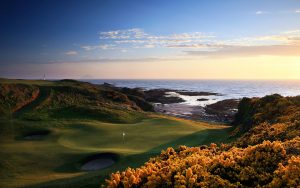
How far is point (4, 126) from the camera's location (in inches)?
1230

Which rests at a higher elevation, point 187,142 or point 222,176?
point 222,176

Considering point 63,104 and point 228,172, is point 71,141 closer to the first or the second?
point 228,172

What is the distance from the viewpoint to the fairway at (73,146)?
18.2m

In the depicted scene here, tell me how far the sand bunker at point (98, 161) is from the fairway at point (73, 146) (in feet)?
1.11

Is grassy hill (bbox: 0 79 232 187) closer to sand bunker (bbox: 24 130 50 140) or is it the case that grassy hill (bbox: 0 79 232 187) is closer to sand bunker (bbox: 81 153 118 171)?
sand bunker (bbox: 24 130 50 140)

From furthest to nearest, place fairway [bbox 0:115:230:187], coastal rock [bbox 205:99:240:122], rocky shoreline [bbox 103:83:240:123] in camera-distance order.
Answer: coastal rock [bbox 205:99:240:122] → rocky shoreline [bbox 103:83:240:123] → fairway [bbox 0:115:230:187]

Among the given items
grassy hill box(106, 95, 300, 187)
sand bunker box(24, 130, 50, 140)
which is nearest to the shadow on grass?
grassy hill box(106, 95, 300, 187)

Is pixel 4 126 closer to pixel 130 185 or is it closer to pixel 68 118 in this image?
pixel 68 118

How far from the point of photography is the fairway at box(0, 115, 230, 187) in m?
18.2

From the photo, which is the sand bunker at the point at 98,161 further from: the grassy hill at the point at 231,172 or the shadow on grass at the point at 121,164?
the grassy hill at the point at 231,172

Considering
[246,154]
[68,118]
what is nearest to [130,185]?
[246,154]

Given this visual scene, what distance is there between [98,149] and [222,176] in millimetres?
17592

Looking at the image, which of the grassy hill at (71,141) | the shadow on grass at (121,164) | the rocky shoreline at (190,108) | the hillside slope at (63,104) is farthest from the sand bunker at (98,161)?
the rocky shoreline at (190,108)

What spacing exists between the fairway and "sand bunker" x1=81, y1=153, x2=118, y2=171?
0.34m
